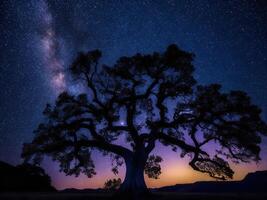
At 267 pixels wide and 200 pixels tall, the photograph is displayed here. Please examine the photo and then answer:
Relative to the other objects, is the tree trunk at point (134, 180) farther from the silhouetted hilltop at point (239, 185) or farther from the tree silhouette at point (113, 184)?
the silhouetted hilltop at point (239, 185)

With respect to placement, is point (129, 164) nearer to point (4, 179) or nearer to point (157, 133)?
point (157, 133)

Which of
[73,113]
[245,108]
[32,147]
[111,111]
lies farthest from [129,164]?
[245,108]

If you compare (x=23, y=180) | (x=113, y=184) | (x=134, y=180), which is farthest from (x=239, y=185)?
(x=134, y=180)

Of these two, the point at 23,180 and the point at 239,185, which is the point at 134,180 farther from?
the point at 239,185

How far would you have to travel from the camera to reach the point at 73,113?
23078 mm

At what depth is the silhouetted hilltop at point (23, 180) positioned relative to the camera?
40.3 metres

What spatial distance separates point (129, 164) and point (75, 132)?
209 inches

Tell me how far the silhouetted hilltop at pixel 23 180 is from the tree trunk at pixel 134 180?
21692 mm

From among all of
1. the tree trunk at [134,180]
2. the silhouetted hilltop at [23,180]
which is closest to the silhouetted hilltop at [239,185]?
the silhouetted hilltop at [23,180]

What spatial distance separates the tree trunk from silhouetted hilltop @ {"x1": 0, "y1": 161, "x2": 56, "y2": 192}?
21.7 meters

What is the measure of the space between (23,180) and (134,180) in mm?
27175

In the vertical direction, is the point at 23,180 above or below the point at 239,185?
below

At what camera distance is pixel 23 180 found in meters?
43.1

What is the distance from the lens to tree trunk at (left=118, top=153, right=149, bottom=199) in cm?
2228
